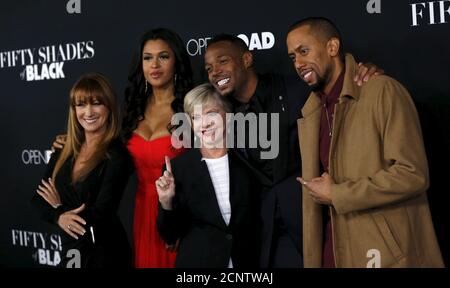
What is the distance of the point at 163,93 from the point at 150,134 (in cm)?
20

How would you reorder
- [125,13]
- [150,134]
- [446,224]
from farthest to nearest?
[125,13], [150,134], [446,224]

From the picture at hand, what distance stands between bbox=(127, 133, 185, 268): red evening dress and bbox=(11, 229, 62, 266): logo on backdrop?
0.69m

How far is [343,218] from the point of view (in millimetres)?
2217

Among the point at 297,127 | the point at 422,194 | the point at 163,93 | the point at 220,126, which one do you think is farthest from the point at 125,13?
the point at 422,194

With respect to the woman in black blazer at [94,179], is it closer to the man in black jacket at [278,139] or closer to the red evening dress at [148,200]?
the red evening dress at [148,200]

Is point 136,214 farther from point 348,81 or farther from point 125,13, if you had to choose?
point 348,81

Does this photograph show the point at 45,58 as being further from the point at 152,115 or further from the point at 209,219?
the point at 209,219

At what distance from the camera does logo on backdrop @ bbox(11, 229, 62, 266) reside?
3.31 meters

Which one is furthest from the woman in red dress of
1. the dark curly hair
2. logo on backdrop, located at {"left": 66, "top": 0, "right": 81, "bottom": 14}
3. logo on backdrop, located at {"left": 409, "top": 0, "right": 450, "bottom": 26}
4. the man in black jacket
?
logo on backdrop, located at {"left": 409, "top": 0, "right": 450, "bottom": 26}

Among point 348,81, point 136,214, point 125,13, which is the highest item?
point 125,13

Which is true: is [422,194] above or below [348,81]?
below

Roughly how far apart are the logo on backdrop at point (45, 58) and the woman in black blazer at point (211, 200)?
916mm

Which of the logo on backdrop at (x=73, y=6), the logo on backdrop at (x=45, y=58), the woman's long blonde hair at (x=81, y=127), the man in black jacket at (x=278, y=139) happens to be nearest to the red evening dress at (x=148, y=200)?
the woman's long blonde hair at (x=81, y=127)

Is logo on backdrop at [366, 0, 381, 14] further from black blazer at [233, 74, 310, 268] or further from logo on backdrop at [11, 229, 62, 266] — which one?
logo on backdrop at [11, 229, 62, 266]
